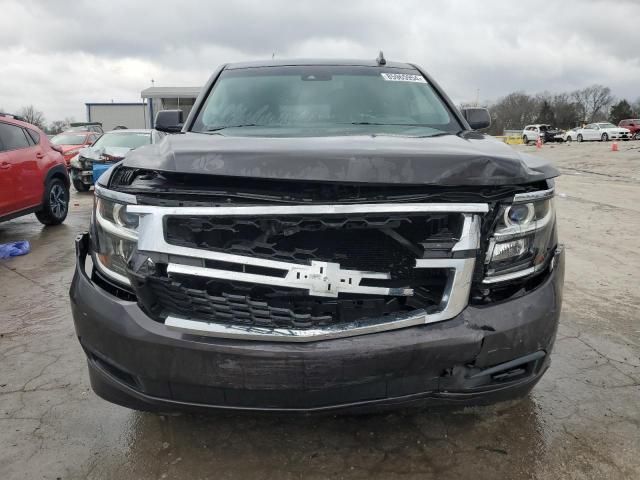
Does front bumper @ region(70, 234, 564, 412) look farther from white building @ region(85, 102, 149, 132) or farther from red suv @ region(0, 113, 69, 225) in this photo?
white building @ region(85, 102, 149, 132)

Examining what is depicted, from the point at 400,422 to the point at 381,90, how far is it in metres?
2.10

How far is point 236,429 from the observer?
2553 millimetres

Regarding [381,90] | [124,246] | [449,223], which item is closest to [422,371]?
[449,223]

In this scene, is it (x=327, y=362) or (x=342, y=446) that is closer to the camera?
(x=327, y=362)

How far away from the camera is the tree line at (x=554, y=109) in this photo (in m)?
85.6

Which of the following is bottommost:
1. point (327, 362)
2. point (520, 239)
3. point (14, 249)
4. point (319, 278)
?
point (14, 249)

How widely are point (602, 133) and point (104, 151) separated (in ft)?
137

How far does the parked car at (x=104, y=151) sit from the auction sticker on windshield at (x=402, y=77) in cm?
895

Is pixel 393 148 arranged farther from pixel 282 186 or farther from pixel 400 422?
pixel 400 422

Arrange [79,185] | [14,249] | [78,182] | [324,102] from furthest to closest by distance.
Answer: [79,185]
[78,182]
[14,249]
[324,102]

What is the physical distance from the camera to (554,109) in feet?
295

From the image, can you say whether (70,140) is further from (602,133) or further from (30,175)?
(602,133)

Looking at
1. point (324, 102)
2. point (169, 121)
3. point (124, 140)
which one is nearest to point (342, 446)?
point (324, 102)

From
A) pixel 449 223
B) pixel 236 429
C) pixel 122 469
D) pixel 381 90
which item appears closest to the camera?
pixel 449 223
